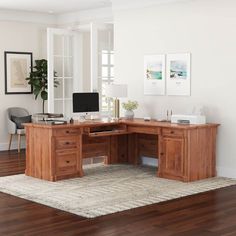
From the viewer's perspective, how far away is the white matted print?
7.61m

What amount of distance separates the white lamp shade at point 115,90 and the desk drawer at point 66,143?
1.05 m

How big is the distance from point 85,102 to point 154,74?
44.3 inches

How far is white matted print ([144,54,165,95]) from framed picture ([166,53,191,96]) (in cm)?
11

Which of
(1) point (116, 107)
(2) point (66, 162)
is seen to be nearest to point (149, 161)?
(1) point (116, 107)

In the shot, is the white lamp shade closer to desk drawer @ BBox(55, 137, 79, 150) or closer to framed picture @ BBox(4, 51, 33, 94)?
desk drawer @ BBox(55, 137, 79, 150)

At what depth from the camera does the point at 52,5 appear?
8.84m

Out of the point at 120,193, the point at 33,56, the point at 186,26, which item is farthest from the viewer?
the point at 33,56

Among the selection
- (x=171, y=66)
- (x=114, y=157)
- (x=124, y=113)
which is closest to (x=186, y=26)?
(x=171, y=66)

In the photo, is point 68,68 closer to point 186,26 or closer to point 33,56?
point 33,56

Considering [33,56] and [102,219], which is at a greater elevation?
[33,56]

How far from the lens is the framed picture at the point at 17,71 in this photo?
9539 mm

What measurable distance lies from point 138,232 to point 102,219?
0.52 m

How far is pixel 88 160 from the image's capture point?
8.50 m

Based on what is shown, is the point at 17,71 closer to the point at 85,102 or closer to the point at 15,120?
the point at 15,120
